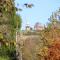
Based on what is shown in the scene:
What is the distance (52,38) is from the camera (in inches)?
290

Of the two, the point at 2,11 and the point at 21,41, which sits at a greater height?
the point at 2,11

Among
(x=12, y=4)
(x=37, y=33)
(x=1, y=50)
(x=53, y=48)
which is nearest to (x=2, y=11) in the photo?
(x=12, y=4)

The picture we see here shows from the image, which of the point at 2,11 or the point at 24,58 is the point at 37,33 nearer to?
the point at 24,58

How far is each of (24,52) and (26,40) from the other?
45cm

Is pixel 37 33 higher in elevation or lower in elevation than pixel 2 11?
lower

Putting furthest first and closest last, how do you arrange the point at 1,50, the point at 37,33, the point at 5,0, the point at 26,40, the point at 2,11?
the point at 1,50, the point at 26,40, the point at 37,33, the point at 2,11, the point at 5,0

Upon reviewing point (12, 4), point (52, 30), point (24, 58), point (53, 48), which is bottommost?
point (24, 58)

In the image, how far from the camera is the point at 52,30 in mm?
7531

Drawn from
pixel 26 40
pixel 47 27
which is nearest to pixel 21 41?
pixel 26 40

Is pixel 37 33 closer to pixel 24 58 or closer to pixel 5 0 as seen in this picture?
pixel 24 58

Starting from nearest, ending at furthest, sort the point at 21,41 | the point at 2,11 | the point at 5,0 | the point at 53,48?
the point at 5,0, the point at 2,11, the point at 53,48, the point at 21,41

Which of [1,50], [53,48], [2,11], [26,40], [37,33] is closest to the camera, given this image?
[2,11]

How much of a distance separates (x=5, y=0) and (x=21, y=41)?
5979mm

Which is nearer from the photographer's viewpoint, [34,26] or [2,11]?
[2,11]
